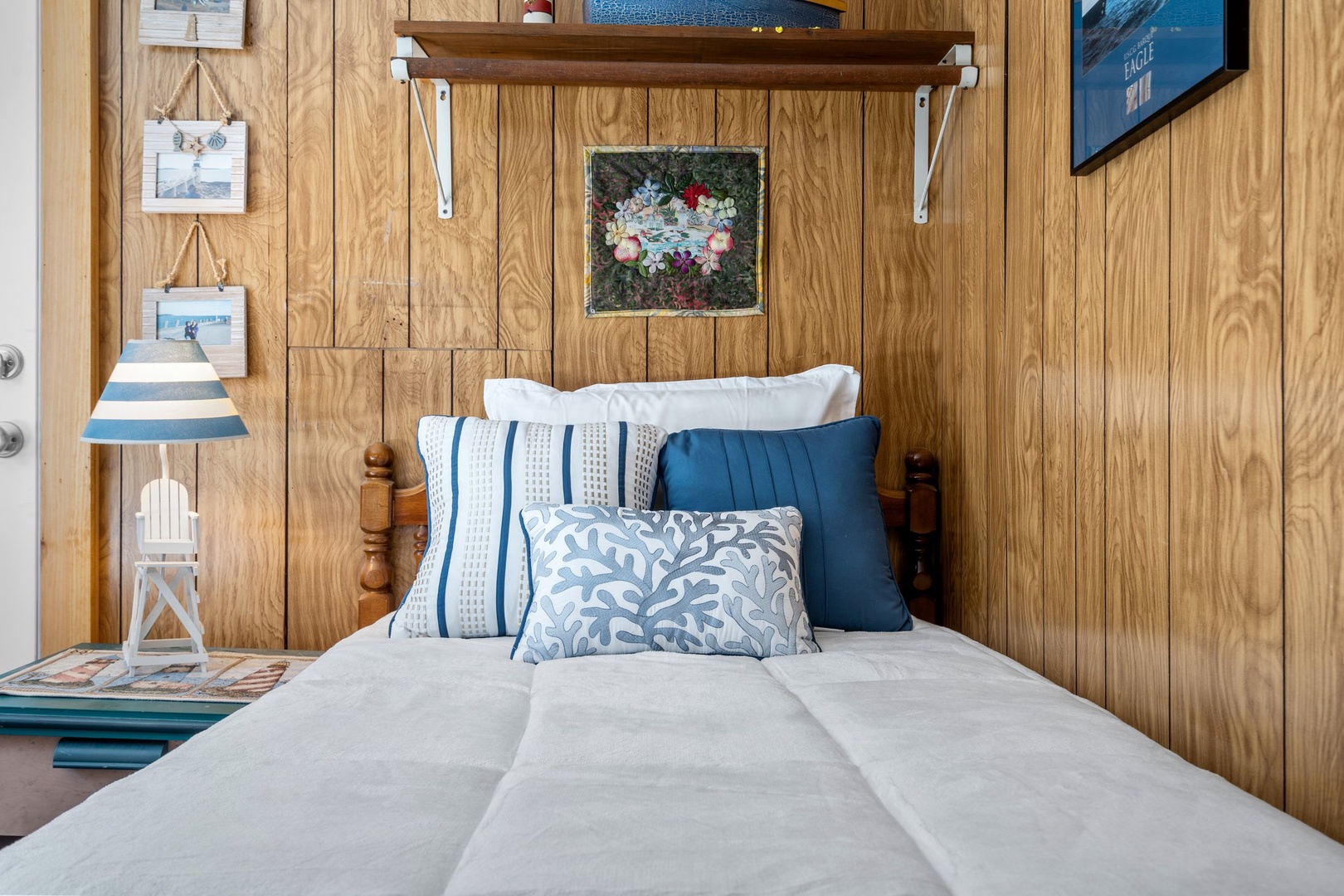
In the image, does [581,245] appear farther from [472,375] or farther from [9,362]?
[9,362]

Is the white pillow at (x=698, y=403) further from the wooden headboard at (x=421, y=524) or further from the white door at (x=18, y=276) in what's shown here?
the white door at (x=18, y=276)

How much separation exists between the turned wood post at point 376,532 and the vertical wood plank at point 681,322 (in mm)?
626

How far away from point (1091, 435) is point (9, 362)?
2158 millimetres

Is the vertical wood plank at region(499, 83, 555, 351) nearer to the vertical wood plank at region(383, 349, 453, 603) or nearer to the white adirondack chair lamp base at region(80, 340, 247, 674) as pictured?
the vertical wood plank at region(383, 349, 453, 603)

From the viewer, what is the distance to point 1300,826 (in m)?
0.74

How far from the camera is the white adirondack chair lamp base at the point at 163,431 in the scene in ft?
5.36

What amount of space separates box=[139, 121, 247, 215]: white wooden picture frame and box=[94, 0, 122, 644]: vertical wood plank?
84 millimetres

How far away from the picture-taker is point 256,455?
2.02 m

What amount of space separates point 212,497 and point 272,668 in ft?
1.60

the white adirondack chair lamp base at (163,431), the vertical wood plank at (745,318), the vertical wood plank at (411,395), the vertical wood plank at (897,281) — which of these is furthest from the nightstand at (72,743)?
the vertical wood plank at (897,281)

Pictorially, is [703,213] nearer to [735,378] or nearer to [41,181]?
[735,378]

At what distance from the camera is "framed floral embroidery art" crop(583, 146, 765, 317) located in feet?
6.66

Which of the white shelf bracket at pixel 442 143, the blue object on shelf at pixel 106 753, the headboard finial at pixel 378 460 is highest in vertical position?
the white shelf bracket at pixel 442 143

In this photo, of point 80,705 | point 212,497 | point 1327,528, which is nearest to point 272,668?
point 80,705
